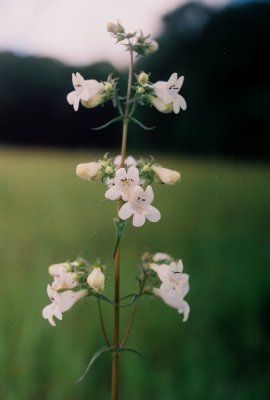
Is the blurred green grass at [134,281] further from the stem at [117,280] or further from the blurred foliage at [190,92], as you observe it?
the stem at [117,280]

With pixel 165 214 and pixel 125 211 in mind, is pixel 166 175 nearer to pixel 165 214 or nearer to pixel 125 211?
pixel 125 211

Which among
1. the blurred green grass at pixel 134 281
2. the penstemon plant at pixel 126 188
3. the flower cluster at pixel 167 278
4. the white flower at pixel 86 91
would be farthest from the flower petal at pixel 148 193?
the blurred green grass at pixel 134 281

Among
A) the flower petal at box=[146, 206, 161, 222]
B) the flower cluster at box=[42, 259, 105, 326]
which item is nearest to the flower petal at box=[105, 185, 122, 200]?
the flower petal at box=[146, 206, 161, 222]

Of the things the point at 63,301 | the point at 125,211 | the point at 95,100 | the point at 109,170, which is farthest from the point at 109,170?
the point at 63,301

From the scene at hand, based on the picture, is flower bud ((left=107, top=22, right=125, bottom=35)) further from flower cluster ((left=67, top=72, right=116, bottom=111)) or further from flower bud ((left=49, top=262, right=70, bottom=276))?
flower bud ((left=49, top=262, right=70, bottom=276))

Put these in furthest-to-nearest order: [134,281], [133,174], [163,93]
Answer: [134,281]
[163,93]
[133,174]

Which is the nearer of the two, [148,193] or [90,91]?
[148,193]
